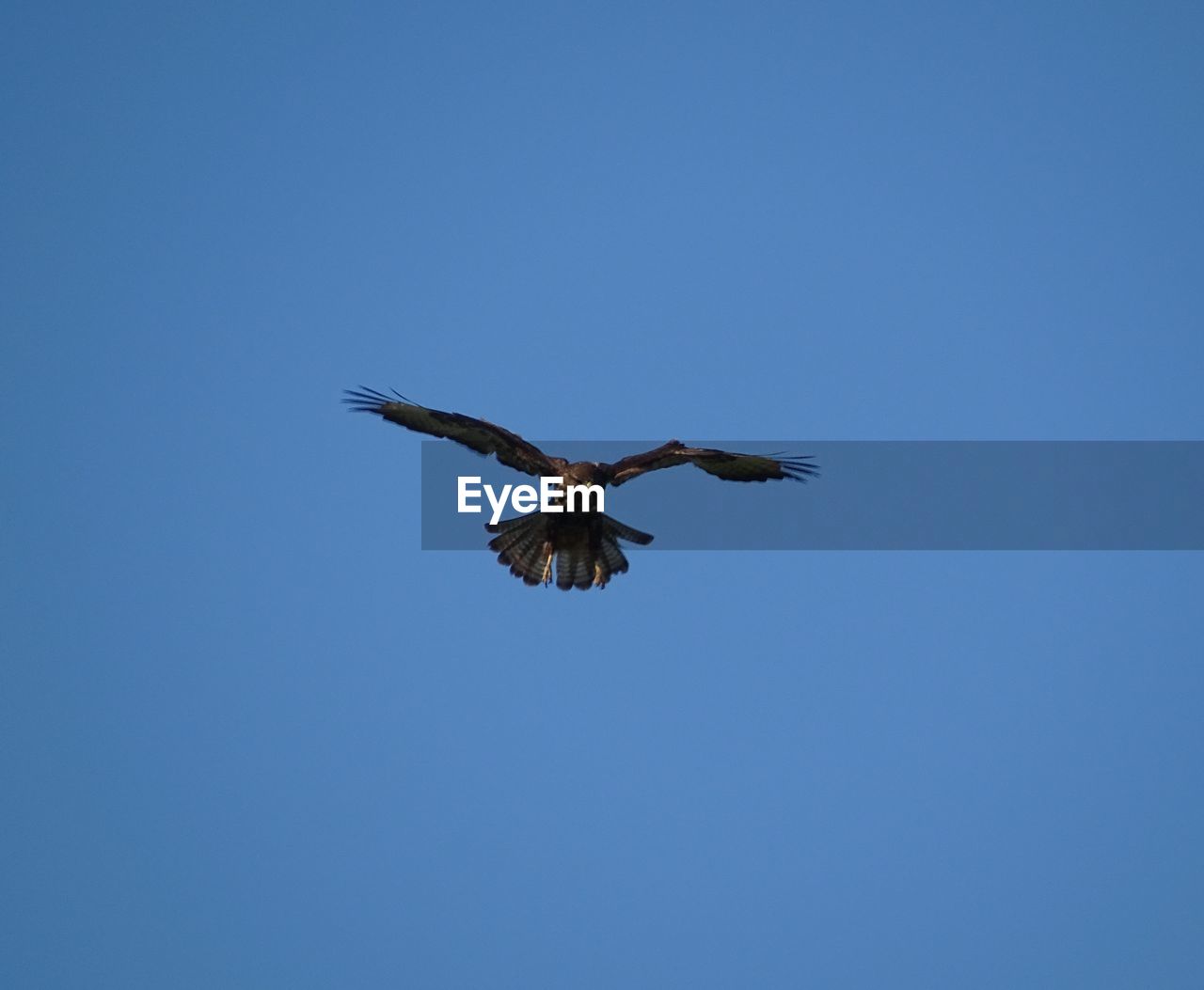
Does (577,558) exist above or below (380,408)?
below

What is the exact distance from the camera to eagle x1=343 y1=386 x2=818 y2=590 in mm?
22578

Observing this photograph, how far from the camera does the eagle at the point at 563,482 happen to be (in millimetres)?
22578

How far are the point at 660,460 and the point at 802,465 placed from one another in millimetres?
1735

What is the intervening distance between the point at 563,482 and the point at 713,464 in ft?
6.23

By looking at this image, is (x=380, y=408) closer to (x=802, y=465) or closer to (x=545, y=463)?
(x=545, y=463)

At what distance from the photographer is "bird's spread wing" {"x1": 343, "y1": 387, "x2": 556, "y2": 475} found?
2236cm

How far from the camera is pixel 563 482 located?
74.6 ft

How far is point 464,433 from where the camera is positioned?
2280 centimetres

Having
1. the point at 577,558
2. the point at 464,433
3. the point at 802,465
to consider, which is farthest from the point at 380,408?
the point at 802,465

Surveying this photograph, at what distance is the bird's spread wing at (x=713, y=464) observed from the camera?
2286 centimetres

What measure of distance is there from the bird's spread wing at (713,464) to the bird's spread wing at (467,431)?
812 mm

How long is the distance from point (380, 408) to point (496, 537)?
201cm

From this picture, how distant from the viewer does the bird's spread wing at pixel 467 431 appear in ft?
73.4

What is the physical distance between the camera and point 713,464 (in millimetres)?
23734
